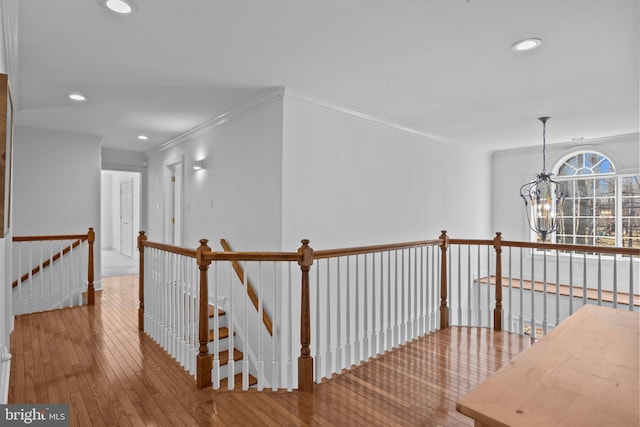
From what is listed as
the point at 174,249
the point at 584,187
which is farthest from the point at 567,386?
the point at 584,187

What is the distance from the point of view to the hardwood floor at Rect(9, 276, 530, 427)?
2166 millimetres

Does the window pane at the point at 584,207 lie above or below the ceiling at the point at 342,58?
below

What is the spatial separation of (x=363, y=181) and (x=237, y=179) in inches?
61.1

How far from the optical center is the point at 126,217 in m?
9.88

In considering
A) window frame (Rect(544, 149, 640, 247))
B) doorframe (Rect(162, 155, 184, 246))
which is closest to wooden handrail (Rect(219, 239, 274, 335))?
doorframe (Rect(162, 155, 184, 246))

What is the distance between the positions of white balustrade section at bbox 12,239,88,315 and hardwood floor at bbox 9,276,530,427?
39.6 inches

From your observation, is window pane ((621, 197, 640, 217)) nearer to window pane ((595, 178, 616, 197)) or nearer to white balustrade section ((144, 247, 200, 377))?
window pane ((595, 178, 616, 197))

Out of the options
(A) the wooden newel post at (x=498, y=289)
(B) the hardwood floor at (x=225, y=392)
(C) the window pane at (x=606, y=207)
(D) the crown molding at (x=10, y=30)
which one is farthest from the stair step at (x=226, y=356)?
(C) the window pane at (x=606, y=207)

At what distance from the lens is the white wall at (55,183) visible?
5102 mm

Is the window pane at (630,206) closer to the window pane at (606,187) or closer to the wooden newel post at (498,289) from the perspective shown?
the window pane at (606,187)

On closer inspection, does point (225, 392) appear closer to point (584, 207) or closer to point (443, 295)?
point (443, 295)

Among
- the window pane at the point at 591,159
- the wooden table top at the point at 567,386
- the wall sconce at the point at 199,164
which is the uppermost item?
the window pane at the point at 591,159

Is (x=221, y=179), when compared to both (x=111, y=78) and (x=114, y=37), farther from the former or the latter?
(x=114, y=37)

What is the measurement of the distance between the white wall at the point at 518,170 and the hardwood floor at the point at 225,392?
3.60m
